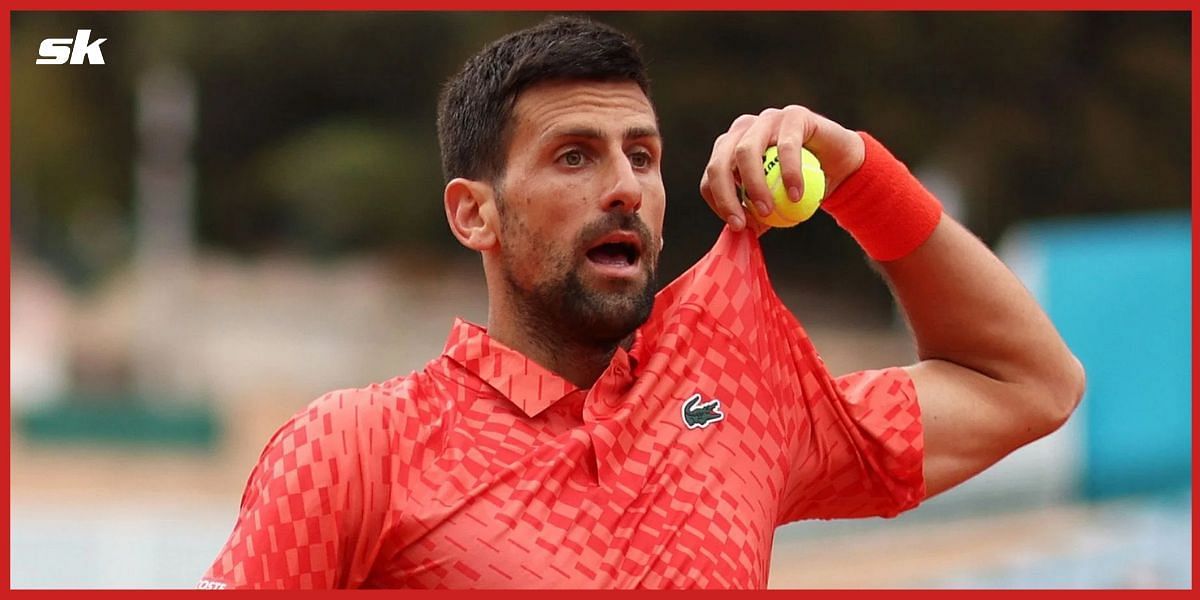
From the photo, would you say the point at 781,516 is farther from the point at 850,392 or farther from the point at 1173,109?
the point at 1173,109

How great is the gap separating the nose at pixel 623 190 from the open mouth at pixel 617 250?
2.1 inches

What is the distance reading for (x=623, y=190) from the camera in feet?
11.1

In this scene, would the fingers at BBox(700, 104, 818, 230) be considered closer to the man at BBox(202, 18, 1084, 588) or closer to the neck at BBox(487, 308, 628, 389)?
the man at BBox(202, 18, 1084, 588)

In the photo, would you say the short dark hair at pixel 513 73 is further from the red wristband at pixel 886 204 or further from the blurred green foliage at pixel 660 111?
the blurred green foliage at pixel 660 111

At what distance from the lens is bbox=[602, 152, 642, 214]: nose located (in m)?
3.38

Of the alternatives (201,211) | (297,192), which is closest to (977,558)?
(297,192)

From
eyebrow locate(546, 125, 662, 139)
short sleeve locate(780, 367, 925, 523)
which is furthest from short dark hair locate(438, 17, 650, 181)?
short sleeve locate(780, 367, 925, 523)

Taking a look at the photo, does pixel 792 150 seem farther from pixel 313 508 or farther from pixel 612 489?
pixel 313 508

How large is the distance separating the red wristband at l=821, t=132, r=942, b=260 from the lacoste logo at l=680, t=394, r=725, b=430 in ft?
1.77

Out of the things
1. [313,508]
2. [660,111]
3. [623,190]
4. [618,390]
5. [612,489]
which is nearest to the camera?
[313,508]

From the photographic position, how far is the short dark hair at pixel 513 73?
11.5 feet

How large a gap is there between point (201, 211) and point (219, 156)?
1.42 m

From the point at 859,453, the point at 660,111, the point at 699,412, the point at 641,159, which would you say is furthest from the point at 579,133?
the point at 660,111

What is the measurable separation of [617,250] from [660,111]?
2674 centimetres
